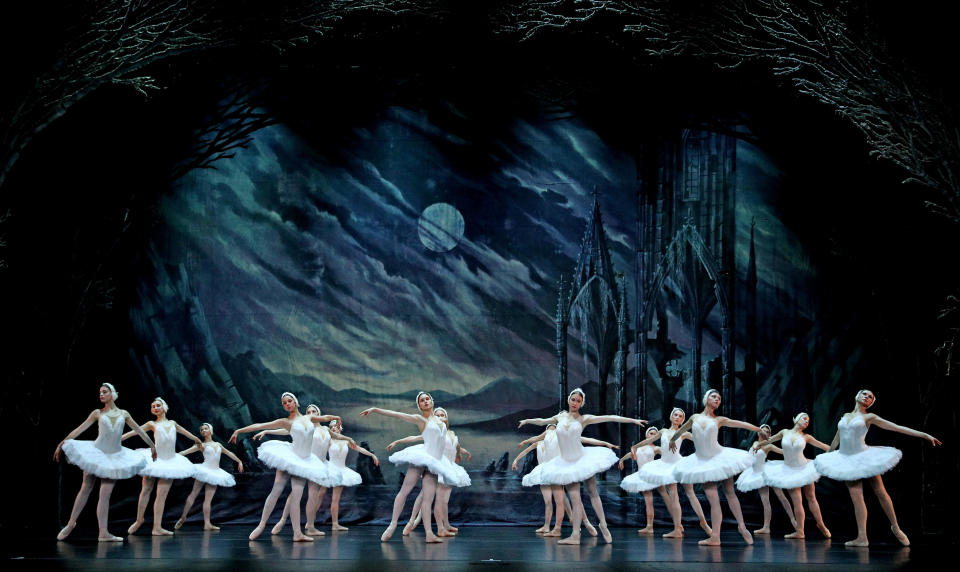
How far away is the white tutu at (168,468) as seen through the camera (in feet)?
41.9

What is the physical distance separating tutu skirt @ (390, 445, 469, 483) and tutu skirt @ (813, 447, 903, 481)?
13.8 ft

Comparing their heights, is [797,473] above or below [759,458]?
below

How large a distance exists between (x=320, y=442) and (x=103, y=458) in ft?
8.48

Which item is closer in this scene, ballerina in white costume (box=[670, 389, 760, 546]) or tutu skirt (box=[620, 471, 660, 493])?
ballerina in white costume (box=[670, 389, 760, 546])

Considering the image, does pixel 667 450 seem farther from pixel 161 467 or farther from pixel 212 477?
pixel 161 467

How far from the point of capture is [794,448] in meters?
12.8

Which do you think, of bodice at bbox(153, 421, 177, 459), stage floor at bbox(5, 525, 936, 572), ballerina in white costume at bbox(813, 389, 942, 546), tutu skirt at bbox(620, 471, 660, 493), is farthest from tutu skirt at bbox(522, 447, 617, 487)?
bodice at bbox(153, 421, 177, 459)

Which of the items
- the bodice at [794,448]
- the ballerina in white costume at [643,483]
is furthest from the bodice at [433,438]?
the bodice at [794,448]

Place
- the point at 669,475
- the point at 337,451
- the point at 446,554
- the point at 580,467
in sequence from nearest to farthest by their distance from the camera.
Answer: the point at 446,554
the point at 580,467
the point at 669,475
the point at 337,451

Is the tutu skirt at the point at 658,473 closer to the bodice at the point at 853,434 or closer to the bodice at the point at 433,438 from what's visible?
the bodice at the point at 853,434

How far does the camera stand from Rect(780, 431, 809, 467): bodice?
12727mm

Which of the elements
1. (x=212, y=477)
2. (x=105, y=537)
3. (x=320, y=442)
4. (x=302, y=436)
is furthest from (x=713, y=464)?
(x=212, y=477)

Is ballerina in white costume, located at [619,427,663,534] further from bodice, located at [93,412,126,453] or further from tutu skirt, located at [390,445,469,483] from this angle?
bodice, located at [93,412,126,453]

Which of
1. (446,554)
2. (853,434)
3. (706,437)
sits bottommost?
(446,554)
